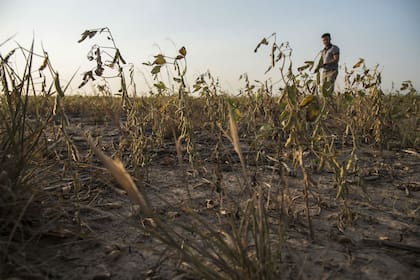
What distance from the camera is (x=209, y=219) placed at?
55.4 inches

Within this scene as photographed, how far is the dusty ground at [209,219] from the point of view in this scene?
100 centimetres

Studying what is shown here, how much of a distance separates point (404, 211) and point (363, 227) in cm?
31

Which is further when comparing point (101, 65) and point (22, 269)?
point (101, 65)

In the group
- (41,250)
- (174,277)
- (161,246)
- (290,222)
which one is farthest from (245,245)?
(41,250)

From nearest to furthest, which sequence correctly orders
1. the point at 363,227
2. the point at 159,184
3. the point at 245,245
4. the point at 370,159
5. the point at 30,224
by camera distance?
the point at 245,245
the point at 30,224
the point at 363,227
the point at 159,184
the point at 370,159

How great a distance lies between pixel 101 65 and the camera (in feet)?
5.02

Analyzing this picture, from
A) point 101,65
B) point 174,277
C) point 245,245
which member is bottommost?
point 174,277

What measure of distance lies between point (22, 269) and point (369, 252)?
3.76 ft

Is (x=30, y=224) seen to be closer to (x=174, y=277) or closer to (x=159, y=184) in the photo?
(x=174, y=277)

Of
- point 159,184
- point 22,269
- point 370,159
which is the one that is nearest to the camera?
point 22,269

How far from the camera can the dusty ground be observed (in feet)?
3.30

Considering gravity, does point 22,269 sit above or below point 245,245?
below

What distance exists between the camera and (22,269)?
948mm

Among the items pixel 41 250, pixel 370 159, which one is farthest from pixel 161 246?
pixel 370 159
